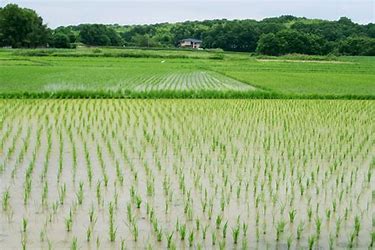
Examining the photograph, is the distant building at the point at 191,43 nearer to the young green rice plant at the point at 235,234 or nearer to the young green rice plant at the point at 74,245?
the young green rice plant at the point at 235,234

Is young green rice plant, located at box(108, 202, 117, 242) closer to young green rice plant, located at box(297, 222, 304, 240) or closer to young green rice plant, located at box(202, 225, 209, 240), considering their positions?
young green rice plant, located at box(202, 225, 209, 240)

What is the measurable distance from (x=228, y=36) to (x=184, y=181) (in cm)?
6598

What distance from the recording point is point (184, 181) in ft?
18.2

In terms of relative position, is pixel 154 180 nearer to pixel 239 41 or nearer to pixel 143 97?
pixel 143 97

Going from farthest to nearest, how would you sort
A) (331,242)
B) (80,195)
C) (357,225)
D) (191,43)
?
1. (191,43)
2. (80,195)
3. (357,225)
4. (331,242)

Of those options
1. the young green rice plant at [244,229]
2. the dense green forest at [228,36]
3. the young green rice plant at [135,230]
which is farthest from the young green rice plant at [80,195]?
the dense green forest at [228,36]

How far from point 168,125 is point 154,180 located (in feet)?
11.8

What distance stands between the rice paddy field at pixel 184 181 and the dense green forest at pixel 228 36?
166ft

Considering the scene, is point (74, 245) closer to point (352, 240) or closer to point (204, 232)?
point (204, 232)

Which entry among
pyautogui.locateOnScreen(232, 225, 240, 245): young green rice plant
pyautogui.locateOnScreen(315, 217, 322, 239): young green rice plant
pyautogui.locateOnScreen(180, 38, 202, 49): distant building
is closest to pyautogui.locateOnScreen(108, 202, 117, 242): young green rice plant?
pyautogui.locateOnScreen(232, 225, 240, 245): young green rice plant

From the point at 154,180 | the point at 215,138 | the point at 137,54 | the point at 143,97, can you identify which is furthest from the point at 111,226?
the point at 137,54

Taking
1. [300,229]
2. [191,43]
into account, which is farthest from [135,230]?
[191,43]

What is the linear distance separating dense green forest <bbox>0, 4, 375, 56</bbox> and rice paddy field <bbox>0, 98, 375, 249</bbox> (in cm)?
5057

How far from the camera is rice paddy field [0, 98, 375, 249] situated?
13.1 ft
